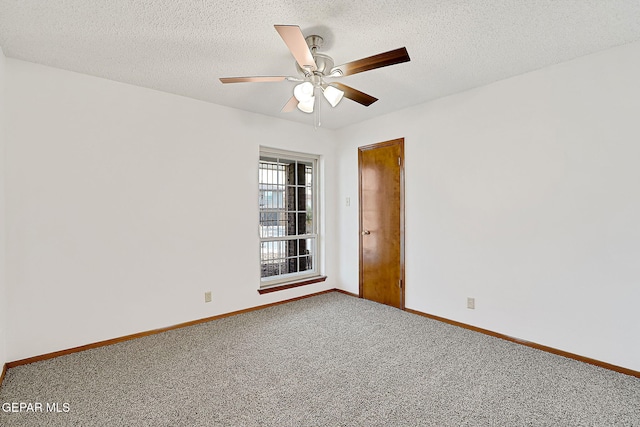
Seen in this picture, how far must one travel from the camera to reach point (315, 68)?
2.04m

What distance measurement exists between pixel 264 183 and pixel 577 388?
11.4ft

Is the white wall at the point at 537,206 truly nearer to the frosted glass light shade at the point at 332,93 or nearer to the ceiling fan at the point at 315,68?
the ceiling fan at the point at 315,68

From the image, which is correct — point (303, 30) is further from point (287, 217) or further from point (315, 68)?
point (287, 217)

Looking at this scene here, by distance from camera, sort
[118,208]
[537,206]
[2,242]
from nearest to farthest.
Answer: [2,242]
[537,206]
[118,208]

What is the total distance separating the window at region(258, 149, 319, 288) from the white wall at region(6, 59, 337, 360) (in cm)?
27

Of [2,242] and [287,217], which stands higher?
[287,217]

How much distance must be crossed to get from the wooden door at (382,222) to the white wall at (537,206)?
138mm

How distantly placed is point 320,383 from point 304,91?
6.74 feet

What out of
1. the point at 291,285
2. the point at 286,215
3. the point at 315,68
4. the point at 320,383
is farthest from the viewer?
the point at 286,215

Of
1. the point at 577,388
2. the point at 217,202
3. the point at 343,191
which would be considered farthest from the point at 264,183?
the point at 577,388

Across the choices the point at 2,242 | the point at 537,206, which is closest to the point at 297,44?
the point at 537,206

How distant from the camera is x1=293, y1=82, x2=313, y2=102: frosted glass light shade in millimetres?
2195

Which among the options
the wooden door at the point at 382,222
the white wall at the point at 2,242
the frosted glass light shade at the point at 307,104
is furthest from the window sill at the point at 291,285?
the frosted glass light shade at the point at 307,104

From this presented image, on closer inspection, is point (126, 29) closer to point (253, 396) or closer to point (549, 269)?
point (253, 396)
